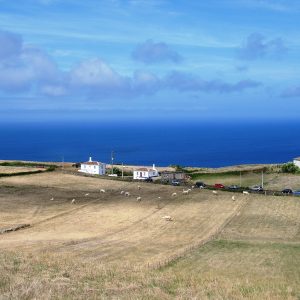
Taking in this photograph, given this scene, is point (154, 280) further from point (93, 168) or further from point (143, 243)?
point (93, 168)

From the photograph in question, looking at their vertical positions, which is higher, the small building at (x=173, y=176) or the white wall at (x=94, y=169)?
the white wall at (x=94, y=169)

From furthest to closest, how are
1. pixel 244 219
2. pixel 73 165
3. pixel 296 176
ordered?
pixel 73 165 → pixel 296 176 → pixel 244 219

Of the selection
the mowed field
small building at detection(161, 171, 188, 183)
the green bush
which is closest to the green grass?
the mowed field

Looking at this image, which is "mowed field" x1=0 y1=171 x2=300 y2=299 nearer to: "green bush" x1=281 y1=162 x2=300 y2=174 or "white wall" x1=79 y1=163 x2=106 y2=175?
"white wall" x1=79 y1=163 x2=106 y2=175

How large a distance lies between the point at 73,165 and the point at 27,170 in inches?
753

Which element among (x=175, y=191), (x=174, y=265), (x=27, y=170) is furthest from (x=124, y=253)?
(x=27, y=170)

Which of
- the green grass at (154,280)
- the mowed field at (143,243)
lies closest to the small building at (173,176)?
the mowed field at (143,243)

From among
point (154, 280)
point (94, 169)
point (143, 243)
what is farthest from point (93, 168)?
point (154, 280)

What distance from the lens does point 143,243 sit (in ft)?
141

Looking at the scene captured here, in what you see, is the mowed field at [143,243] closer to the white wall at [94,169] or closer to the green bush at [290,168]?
the white wall at [94,169]

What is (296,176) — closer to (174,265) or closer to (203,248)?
(203,248)

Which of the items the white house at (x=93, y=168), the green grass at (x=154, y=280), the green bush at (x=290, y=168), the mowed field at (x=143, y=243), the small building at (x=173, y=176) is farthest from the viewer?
the white house at (x=93, y=168)

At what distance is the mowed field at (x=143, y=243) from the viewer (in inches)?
891

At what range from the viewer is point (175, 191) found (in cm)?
7694
